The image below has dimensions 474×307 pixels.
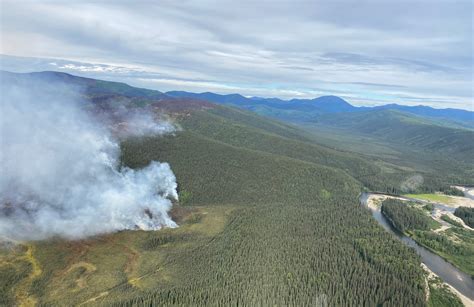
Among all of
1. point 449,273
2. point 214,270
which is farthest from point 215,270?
point 449,273

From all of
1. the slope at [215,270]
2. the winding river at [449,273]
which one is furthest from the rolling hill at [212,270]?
the winding river at [449,273]

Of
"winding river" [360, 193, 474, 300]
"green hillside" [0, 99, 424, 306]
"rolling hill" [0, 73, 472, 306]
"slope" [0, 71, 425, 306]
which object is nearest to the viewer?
"rolling hill" [0, 73, 472, 306]

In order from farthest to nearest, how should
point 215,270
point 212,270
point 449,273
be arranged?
point 449,273
point 215,270
point 212,270

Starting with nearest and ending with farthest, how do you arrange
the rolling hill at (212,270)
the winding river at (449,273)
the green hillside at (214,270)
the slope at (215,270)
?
the rolling hill at (212,270) → the slope at (215,270) → the green hillside at (214,270) → the winding river at (449,273)

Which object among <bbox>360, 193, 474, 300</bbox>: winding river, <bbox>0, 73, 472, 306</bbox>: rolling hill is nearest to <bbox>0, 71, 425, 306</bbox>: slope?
<bbox>0, 73, 472, 306</bbox>: rolling hill

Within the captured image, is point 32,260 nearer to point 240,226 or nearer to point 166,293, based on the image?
point 166,293

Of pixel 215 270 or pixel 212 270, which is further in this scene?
pixel 215 270

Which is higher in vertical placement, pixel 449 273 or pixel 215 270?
pixel 449 273

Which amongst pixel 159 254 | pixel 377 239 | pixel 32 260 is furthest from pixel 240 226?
pixel 32 260

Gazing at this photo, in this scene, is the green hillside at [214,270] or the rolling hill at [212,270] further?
the green hillside at [214,270]

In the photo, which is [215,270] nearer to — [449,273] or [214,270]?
[214,270]

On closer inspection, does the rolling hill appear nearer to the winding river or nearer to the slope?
the slope

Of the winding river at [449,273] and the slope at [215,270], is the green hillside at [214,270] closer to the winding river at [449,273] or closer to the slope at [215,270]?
the slope at [215,270]
